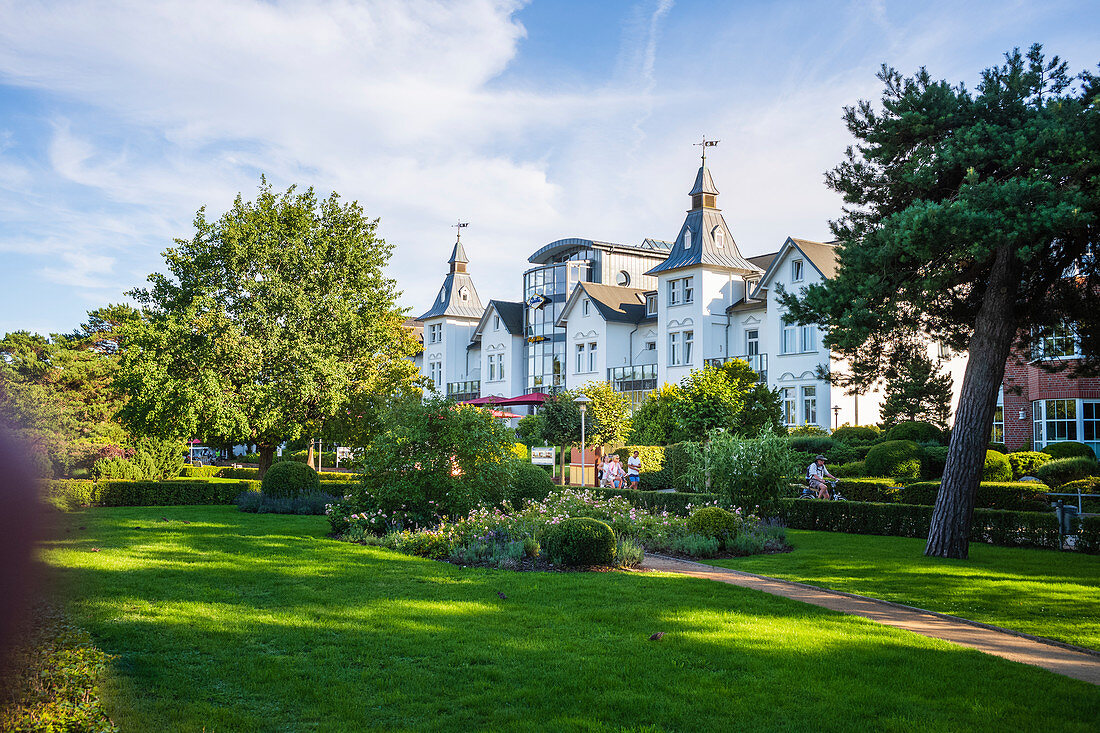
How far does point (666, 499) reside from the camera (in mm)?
22125

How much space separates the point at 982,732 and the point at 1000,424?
40.4m

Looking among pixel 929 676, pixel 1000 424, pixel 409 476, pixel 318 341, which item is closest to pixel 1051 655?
pixel 929 676

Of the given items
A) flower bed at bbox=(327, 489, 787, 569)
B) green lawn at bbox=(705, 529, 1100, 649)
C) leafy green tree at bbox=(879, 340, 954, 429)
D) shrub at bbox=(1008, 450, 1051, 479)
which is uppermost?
leafy green tree at bbox=(879, 340, 954, 429)

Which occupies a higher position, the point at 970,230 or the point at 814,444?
the point at 970,230

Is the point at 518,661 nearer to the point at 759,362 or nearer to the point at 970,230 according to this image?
the point at 970,230

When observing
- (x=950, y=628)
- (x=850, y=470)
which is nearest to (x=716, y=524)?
(x=950, y=628)

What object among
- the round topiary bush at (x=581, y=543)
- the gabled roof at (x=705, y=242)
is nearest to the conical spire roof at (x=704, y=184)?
the gabled roof at (x=705, y=242)

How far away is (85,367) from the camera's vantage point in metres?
32.1

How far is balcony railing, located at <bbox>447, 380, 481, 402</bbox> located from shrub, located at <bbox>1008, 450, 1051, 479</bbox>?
44.3 meters

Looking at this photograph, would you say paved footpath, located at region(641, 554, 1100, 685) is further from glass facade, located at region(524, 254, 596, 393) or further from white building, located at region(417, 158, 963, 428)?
glass facade, located at region(524, 254, 596, 393)

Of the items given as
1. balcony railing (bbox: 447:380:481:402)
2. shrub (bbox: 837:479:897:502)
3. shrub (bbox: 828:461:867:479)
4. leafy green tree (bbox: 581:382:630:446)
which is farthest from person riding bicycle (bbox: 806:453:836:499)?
balcony railing (bbox: 447:380:481:402)

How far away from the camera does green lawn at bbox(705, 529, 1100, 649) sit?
9125mm

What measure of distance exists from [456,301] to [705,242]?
28.1 meters

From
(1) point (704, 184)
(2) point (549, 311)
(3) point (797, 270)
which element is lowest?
(3) point (797, 270)
